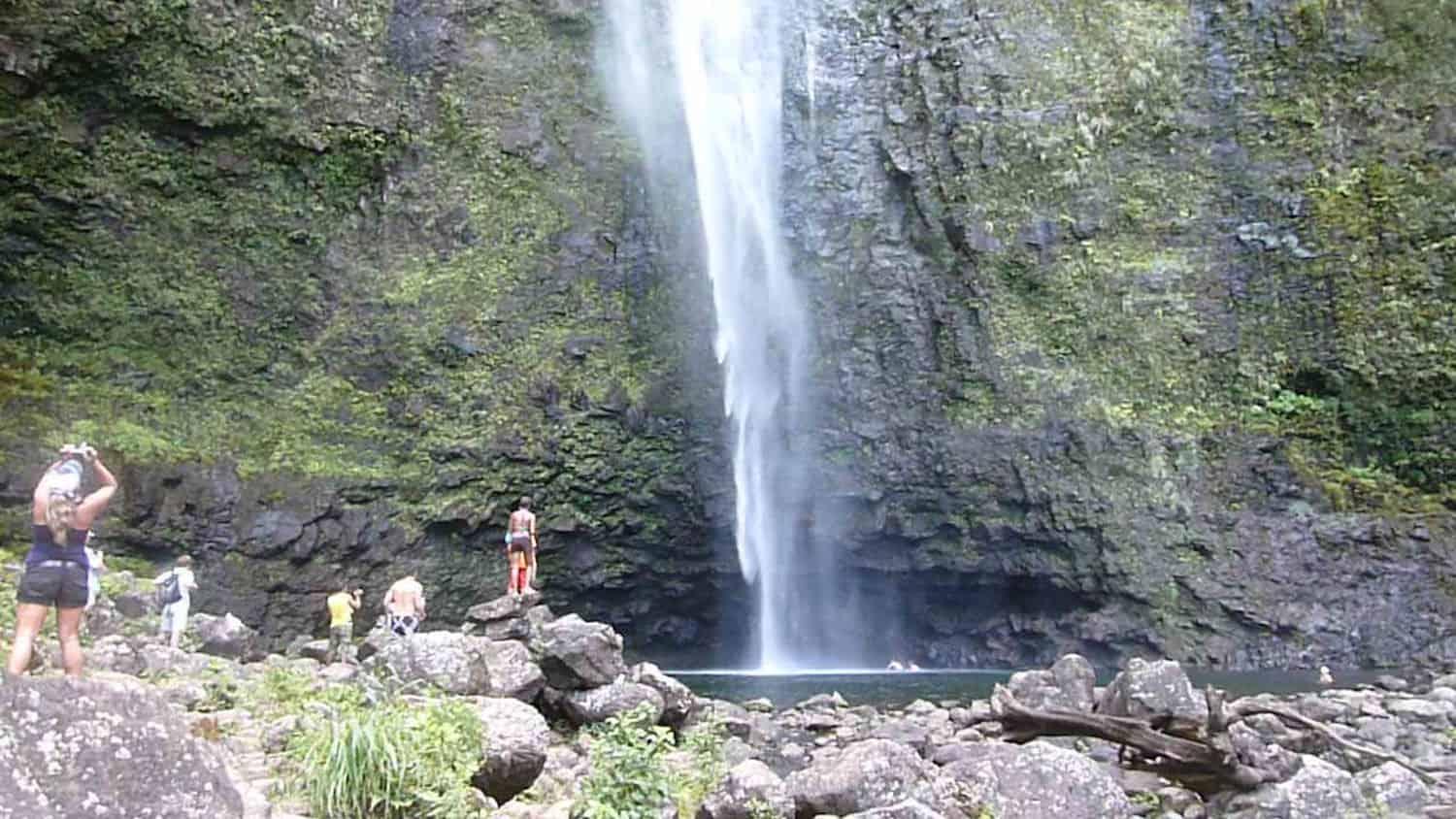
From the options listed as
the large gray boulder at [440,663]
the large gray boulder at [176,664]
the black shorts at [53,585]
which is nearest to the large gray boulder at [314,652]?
the large gray boulder at [176,664]

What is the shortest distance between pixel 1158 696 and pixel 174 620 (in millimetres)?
10358

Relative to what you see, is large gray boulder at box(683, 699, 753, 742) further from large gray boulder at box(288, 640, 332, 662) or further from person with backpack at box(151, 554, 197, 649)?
person with backpack at box(151, 554, 197, 649)

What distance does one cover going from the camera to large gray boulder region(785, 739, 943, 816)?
6.12m

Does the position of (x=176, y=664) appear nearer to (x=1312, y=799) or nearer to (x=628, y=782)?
(x=628, y=782)

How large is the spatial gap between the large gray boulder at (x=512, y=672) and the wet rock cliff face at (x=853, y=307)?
1311cm

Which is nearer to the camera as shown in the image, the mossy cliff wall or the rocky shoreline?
the rocky shoreline

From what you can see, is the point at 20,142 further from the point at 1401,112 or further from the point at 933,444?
the point at 1401,112

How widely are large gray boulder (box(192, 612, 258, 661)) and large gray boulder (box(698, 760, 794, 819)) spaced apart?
9490mm

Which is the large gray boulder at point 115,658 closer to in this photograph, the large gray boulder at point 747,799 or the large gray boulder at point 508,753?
the large gray boulder at point 508,753

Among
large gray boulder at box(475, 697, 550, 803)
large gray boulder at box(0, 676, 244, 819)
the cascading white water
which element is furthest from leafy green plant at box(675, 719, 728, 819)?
the cascading white water

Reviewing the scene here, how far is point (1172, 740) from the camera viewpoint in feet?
24.9

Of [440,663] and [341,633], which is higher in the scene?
[440,663]

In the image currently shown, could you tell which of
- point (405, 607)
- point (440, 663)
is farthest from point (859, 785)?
point (405, 607)

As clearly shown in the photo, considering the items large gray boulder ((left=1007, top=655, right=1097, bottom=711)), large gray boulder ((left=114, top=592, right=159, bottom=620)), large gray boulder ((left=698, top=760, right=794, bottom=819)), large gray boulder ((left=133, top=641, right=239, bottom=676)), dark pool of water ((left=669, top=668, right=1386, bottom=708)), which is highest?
large gray boulder ((left=114, top=592, right=159, bottom=620))
